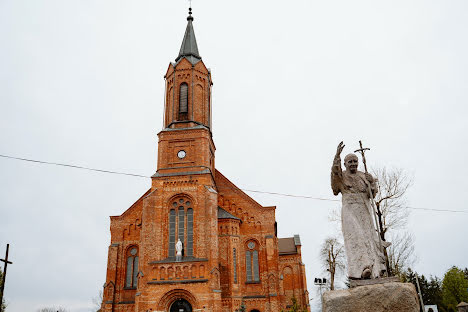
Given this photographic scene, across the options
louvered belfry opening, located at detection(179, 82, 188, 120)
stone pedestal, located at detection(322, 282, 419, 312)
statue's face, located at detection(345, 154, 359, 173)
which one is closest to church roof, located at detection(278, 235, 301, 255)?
louvered belfry opening, located at detection(179, 82, 188, 120)

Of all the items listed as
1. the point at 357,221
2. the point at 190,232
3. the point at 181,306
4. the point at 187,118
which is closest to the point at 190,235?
the point at 190,232

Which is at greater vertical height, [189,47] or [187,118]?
[189,47]

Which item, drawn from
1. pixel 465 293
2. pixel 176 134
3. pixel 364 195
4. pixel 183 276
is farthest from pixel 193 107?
pixel 465 293

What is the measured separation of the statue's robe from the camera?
6176mm

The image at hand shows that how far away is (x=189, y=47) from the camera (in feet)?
123

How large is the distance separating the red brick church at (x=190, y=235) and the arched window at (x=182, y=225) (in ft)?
0.24

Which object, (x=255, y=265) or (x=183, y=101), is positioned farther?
(x=183, y=101)

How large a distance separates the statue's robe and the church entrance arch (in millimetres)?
22577

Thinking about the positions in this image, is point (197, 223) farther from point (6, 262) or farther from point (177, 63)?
point (177, 63)

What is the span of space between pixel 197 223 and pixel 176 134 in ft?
26.1

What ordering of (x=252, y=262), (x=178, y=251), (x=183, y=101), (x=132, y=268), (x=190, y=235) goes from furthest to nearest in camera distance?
(x=183, y=101), (x=132, y=268), (x=252, y=262), (x=190, y=235), (x=178, y=251)

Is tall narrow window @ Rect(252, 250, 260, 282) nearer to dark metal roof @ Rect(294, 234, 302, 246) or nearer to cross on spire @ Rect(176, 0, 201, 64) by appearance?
dark metal roof @ Rect(294, 234, 302, 246)

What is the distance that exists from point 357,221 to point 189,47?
33580 mm

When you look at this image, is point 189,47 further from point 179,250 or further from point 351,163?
point 351,163
